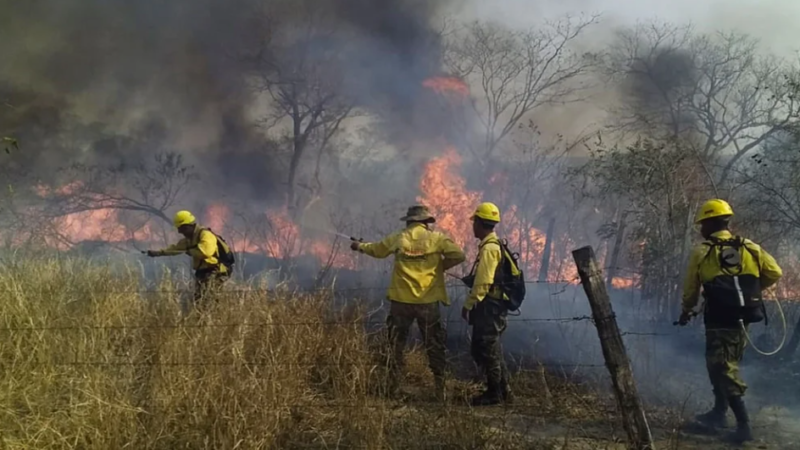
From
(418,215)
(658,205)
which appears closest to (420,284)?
(418,215)

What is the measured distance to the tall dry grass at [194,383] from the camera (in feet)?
12.2

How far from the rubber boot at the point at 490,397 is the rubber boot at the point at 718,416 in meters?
1.57

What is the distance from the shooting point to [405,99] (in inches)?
543

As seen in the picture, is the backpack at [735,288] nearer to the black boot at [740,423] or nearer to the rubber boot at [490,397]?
the black boot at [740,423]

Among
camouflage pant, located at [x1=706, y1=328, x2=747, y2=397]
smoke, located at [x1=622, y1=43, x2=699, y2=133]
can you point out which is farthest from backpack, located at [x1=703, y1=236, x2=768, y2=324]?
smoke, located at [x1=622, y1=43, x2=699, y2=133]

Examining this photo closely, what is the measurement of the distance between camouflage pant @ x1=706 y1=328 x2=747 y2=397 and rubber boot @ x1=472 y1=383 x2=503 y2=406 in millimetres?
1660

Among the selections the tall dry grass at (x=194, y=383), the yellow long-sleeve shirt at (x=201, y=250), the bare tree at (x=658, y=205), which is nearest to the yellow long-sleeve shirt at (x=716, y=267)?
the tall dry grass at (x=194, y=383)

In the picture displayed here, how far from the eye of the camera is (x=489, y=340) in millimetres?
5285

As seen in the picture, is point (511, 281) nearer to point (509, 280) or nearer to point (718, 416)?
point (509, 280)

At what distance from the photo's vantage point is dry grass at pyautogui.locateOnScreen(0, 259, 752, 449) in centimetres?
373

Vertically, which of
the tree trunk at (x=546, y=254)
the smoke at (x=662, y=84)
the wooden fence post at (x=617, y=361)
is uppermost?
the smoke at (x=662, y=84)

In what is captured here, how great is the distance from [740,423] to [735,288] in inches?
38.6

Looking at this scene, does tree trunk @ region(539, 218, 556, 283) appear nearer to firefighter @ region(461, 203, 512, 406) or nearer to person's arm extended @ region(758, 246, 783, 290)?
firefighter @ region(461, 203, 512, 406)

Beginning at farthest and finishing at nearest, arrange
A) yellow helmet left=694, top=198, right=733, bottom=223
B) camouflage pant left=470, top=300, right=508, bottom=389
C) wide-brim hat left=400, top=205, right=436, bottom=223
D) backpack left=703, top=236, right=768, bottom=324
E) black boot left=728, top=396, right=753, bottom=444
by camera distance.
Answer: wide-brim hat left=400, top=205, right=436, bottom=223 → camouflage pant left=470, top=300, right=508, bottom=389 → yellow helmet left=694, top=198, right=733, bottom=223 → backpack left=703, top=236, right=768, bottom=324 → black boot left=728, top=396, right=753, bottom=444
